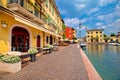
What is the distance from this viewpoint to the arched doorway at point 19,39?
1232 cm

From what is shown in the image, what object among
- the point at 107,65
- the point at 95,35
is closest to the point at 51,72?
the point at 107,65

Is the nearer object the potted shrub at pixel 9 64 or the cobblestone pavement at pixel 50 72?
the cobblestone pavement at pixel 50 72

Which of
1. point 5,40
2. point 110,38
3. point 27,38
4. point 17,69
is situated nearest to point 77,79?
point 17,69

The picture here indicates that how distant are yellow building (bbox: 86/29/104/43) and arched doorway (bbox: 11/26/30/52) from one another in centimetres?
8740

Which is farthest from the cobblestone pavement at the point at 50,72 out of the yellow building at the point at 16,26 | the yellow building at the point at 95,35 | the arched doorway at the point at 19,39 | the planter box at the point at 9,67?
the yellow building at the point at 95,35

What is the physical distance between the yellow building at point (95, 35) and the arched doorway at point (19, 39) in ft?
287

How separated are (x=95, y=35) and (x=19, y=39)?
92666mm

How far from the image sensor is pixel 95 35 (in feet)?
326

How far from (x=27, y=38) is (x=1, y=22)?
6.04 meters

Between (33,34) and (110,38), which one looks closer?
(33,34)

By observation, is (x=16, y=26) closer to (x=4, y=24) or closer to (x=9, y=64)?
(x=4, y=24)

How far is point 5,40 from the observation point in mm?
10062

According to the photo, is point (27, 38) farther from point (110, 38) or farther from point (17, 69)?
point (110, 38)

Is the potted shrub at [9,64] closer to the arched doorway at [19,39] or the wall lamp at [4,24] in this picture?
the wall lamp at [4,24]
